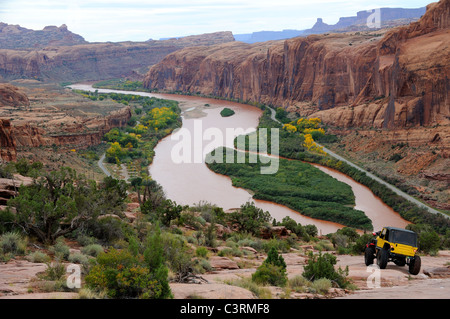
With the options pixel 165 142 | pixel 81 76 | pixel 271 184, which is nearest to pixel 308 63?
pixel 165 142

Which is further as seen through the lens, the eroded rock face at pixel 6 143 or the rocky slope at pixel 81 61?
the rocky slope at pixel 81 61

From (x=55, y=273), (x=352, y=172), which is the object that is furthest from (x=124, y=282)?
(x=352, y=172)

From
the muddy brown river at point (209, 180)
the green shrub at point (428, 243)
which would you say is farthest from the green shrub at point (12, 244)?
the muddy brown river at point (209, 180)

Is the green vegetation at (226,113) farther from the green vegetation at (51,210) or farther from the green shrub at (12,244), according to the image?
the green shrub at (12,244)

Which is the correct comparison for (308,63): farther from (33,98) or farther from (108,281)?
(108,281)

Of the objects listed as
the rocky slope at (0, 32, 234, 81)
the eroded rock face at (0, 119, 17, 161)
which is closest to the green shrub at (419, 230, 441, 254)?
the eroded rock face at (0, 119, 17, 161)
